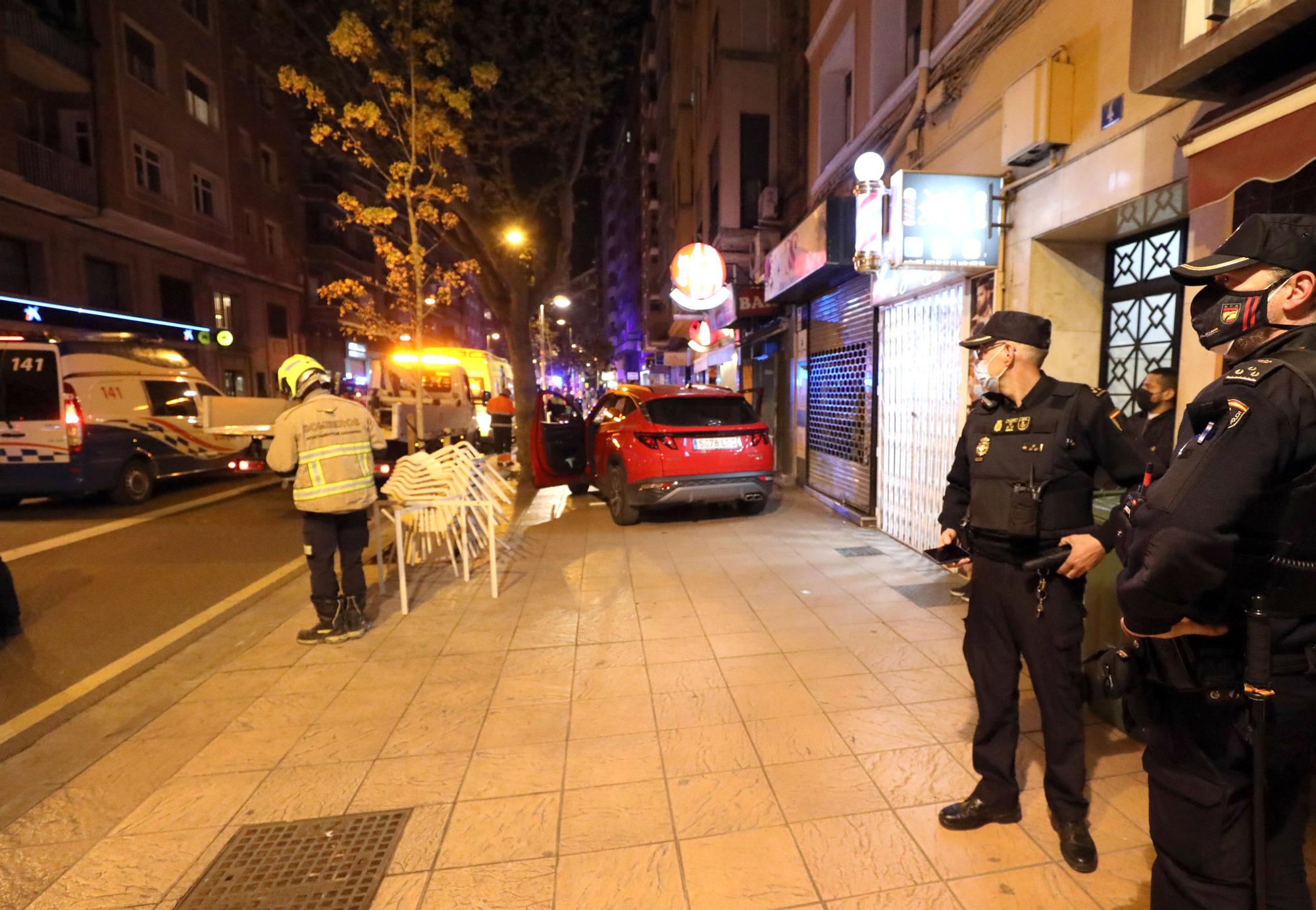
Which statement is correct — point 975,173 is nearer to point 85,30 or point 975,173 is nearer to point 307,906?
point 307,906

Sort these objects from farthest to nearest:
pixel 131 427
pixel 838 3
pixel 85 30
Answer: pixel 85 30 < pixel 131 427 < pixel 838 3

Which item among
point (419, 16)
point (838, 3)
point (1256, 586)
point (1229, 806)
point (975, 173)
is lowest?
point (1229, 806)

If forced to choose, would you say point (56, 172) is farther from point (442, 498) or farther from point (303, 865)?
point (303, 865)

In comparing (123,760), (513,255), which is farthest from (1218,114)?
(513,255)

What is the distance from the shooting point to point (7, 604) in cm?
472

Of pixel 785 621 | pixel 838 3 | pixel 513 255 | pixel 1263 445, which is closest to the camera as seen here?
pixel 1263 445

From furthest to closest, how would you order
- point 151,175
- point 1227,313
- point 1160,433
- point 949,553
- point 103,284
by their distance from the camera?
point 151,175, point 103,284, point 1160,433, point 949,553, point 1227,313

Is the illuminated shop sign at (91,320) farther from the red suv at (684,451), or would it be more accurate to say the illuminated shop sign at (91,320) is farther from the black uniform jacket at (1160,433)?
the black uniform jacket at (1160,433)

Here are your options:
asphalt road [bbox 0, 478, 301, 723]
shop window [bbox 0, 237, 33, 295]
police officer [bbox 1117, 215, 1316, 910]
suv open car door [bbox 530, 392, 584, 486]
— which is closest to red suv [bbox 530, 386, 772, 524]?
suv open car door [bbox 530, 392, 584, 486]

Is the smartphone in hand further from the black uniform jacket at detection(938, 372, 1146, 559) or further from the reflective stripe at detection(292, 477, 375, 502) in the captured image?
Answer: the reflective stripe at detection(292, 477, 375, 502)

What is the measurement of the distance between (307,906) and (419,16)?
1302 cm

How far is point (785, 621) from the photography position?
4.88m

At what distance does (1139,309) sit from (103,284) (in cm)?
2412

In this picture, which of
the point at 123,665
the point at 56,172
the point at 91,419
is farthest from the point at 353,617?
the point at 56,172
